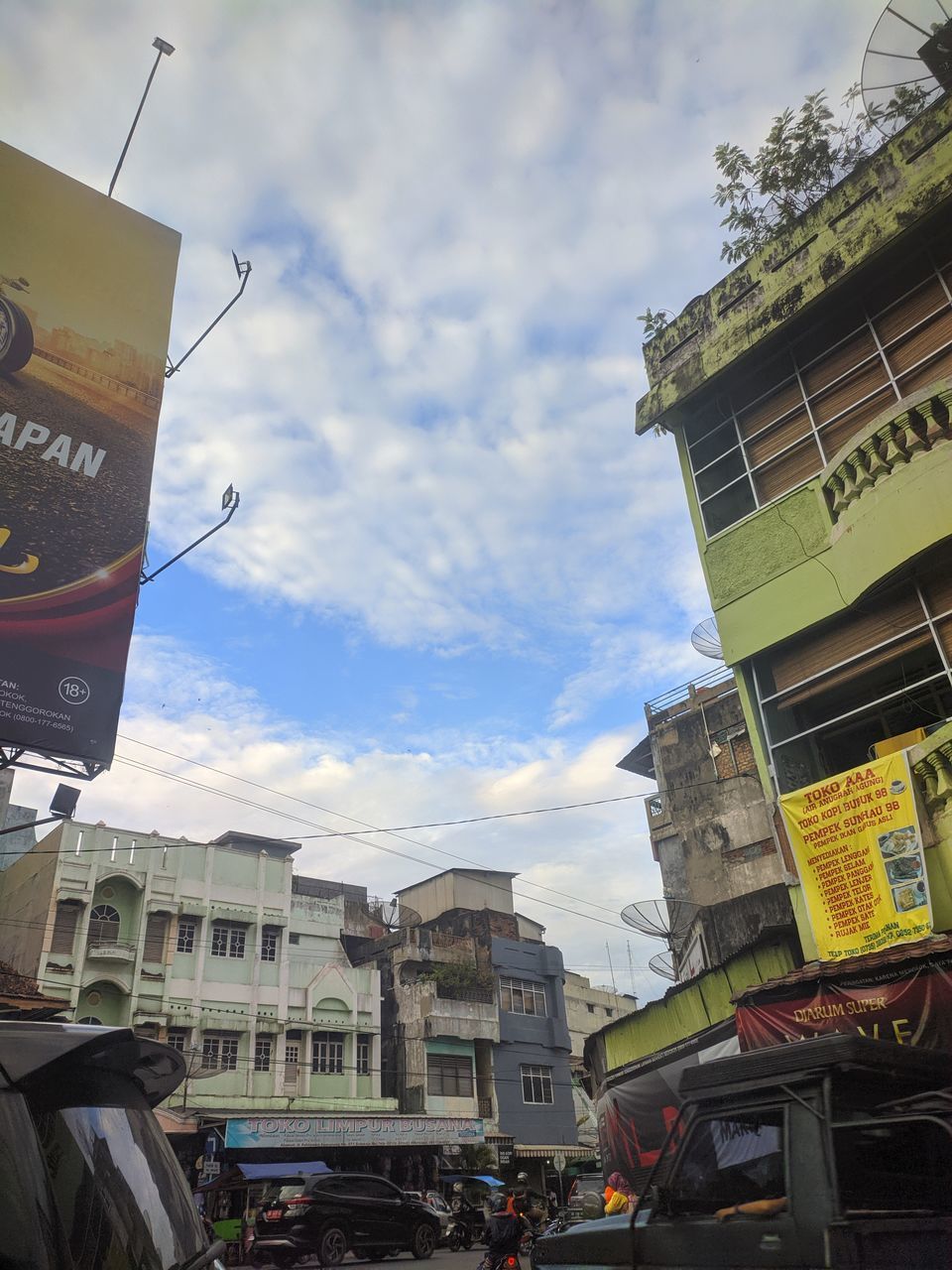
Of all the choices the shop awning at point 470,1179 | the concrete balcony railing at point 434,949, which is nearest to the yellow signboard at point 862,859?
the shop awning at point 470,1179

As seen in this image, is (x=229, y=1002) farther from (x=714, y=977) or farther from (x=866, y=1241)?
(x=866, y=1241)

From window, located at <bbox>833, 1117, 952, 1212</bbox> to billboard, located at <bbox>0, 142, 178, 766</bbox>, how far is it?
33.9 ft

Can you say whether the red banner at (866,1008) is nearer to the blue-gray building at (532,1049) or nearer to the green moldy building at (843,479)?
the green moldy building at (843,479)

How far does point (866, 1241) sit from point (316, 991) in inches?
1287

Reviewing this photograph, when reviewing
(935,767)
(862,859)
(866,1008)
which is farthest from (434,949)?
(935,767)

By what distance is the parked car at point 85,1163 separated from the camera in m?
2.67

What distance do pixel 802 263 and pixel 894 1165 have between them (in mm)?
11349

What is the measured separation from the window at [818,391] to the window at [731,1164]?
29.6 ft

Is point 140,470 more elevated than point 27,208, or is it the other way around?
point 27,208

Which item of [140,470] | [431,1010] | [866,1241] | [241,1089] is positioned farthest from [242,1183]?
[866,1241]

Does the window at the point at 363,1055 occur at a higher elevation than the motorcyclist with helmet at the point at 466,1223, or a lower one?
higher

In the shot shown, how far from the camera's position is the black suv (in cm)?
1458

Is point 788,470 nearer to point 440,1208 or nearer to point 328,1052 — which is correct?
point 440,1208

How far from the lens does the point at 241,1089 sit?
29.7 m
